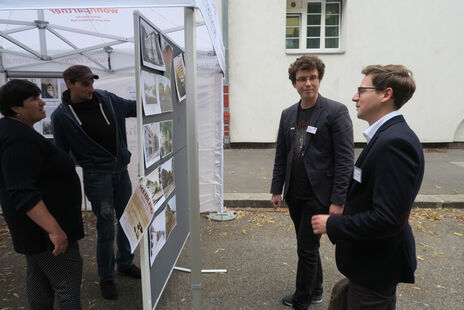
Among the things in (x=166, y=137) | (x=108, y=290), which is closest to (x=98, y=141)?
(x=166, y=137)

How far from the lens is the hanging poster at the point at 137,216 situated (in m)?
1.73

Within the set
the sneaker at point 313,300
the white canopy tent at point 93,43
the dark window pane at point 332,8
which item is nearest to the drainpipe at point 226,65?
the dark window pane at point 332,8

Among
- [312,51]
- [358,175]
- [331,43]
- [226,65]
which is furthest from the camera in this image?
[331,43]

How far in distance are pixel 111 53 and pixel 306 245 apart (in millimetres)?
3393

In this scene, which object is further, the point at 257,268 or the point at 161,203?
the point at 257,268

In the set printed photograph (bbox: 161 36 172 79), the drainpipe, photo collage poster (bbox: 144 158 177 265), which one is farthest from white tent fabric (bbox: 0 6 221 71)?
the drainpipe

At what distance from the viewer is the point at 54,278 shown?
6.17 feet

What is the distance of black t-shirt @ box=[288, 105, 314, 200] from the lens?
88.9 inches

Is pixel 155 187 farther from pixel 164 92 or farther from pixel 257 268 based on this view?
pixel 257 268

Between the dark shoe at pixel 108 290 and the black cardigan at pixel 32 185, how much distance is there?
3.10ft

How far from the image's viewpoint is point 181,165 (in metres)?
2.79

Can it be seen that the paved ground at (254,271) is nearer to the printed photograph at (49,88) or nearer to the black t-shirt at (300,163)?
the black t-shirt at (300,163)

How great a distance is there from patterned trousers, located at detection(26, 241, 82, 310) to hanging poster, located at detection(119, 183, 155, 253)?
0.47m

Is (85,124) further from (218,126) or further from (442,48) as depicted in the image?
(442,48)
